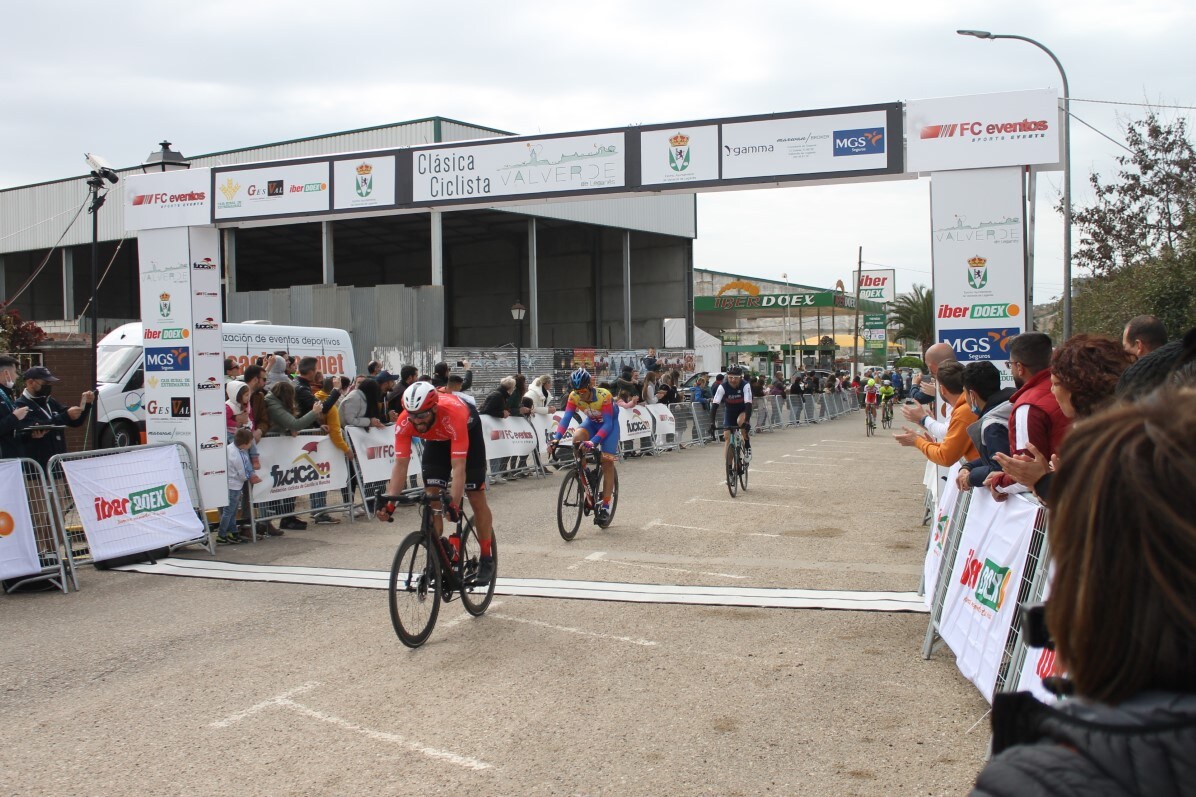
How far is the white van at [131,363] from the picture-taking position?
55.1 feet

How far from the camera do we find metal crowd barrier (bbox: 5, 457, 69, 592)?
8.17 meters

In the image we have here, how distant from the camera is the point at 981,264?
903 centimetres

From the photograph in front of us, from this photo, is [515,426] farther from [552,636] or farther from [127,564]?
[552,636]

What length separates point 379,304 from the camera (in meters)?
28.7

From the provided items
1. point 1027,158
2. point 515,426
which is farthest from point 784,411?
point 1027,158

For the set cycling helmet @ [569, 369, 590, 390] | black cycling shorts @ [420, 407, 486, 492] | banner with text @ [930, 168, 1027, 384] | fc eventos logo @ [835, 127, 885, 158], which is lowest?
black cycling shorts @ [420, 407, 486, 492]

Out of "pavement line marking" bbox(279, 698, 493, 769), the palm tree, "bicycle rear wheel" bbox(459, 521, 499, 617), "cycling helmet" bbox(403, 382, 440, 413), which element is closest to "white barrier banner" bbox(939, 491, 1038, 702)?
"pavement line marking" bbox(279, 698, 493, 769)

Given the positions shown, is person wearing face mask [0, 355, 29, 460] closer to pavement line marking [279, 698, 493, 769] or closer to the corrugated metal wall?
pavement line marking [279, 698, 493, 769]

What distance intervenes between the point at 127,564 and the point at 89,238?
38.7 meters

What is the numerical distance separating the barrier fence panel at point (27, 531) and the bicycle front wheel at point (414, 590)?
3.86 metres

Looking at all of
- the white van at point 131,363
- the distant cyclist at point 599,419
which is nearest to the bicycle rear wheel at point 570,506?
the distant cyclist at point 599,419

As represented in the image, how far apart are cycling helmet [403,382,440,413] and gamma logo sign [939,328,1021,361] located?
509 cm

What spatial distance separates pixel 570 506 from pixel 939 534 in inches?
178

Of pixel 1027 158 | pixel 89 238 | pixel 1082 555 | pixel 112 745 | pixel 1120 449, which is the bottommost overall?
pixel 112 745
